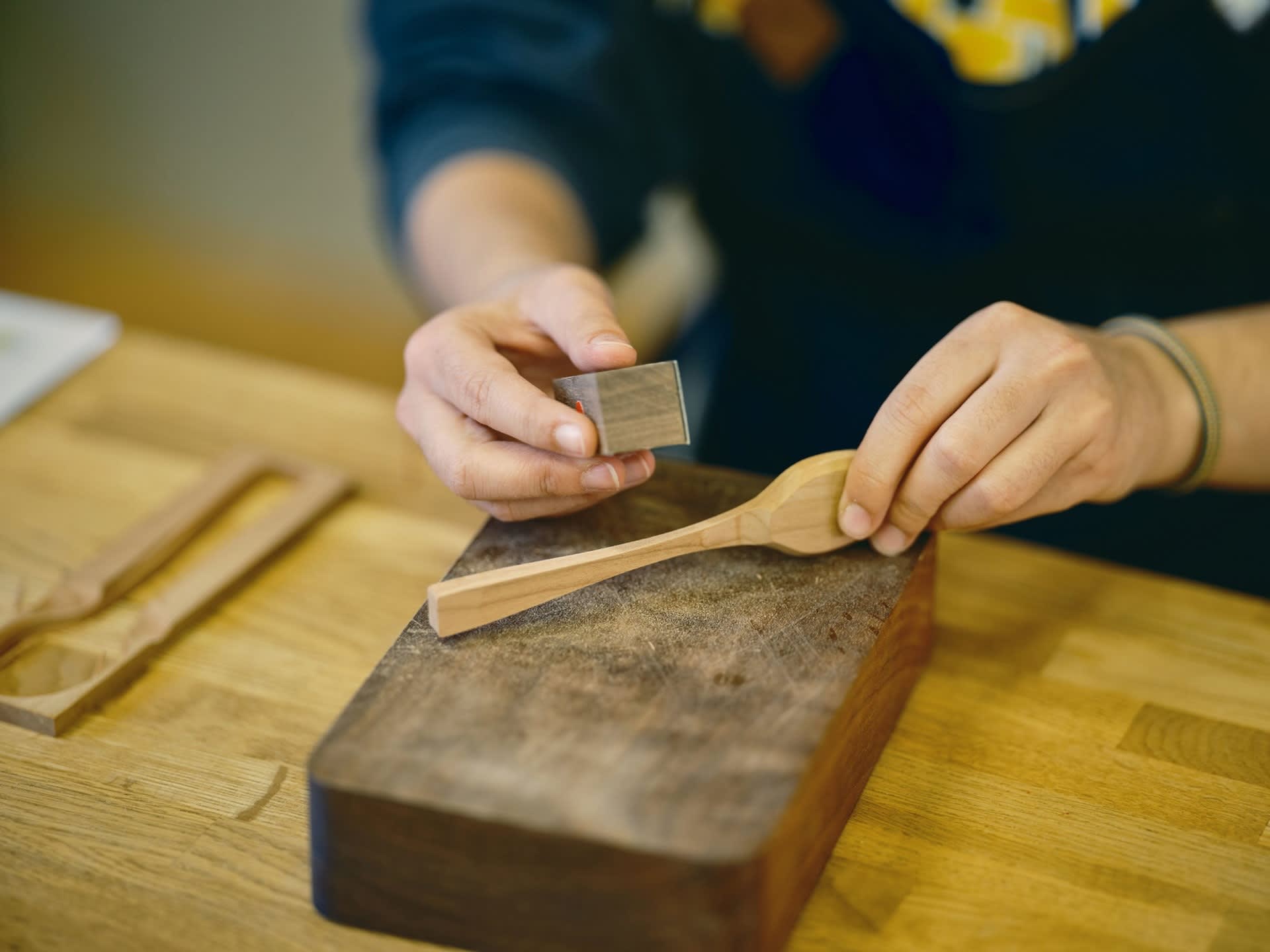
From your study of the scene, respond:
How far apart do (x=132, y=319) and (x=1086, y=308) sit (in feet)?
6.92

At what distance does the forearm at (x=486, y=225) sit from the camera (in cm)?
93

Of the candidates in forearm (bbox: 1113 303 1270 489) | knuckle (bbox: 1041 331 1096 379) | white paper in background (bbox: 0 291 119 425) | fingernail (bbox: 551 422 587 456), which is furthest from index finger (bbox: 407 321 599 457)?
white paper in background (bbox: 0 291 119 425)

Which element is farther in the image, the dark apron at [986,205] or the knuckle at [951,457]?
the dark apron at [986,205]

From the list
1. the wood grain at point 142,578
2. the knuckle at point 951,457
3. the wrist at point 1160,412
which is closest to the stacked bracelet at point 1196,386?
the wrist at point 1160,412

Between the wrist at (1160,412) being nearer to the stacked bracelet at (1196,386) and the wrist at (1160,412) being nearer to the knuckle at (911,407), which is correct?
the stacked bracelet at (1196,386)

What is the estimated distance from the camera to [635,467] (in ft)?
2.29

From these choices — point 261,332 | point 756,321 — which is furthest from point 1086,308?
point 261,332

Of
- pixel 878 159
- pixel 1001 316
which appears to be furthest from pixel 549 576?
pixel 878 159

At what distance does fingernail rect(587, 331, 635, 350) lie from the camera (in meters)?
0.69

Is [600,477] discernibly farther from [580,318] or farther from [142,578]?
[142,578]

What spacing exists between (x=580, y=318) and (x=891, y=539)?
0.79 ft

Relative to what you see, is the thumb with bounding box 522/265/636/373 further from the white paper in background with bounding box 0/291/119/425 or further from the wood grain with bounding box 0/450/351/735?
the white paper in background with bounding box 0/291/119/425

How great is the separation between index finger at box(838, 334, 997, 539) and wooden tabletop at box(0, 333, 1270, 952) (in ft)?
0.52

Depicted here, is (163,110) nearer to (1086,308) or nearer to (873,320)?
(873,320)
